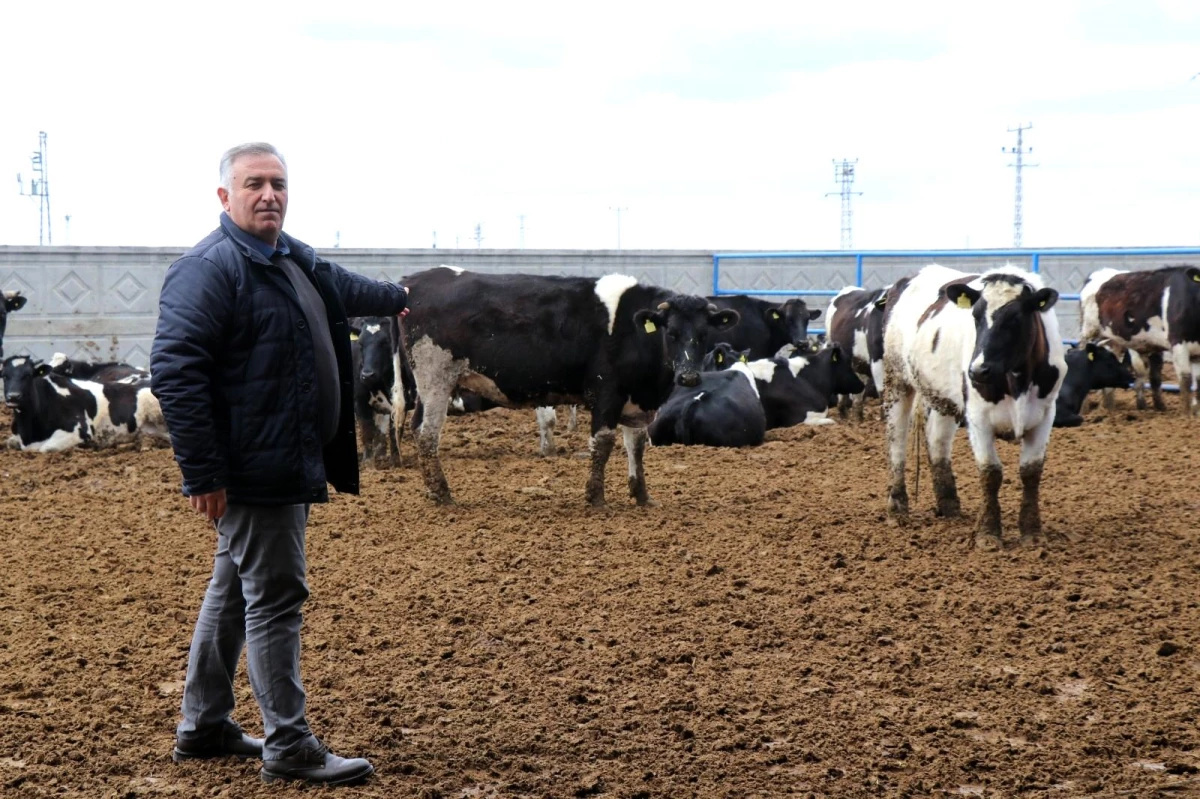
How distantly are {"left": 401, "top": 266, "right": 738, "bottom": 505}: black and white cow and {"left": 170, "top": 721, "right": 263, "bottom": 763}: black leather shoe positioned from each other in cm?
521

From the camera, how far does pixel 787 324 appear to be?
16875 mm

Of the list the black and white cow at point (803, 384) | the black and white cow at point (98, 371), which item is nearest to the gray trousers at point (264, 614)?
the black and white cow at point (803, 384)

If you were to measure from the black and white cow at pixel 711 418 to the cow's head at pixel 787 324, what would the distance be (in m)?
3.61

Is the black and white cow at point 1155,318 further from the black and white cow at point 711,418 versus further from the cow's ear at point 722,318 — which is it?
the cow's ear at point 722,318

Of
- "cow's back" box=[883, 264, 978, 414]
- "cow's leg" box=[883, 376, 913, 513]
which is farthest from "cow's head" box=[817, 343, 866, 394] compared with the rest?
"cow's leg" box=[883, 376, 913, 513]

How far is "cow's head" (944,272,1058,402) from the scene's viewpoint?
7461mm

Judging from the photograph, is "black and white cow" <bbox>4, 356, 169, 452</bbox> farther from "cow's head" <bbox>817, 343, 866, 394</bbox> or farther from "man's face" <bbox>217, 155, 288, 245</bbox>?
"man's face" <bbox>217, 155, 288, 245</bbox>

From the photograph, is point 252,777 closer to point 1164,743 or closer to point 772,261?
point 1164,743

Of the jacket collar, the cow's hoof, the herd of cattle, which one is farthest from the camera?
the herd of cattle

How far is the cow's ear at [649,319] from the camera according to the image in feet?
31.2

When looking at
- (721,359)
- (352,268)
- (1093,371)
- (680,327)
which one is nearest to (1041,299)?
(680,327)

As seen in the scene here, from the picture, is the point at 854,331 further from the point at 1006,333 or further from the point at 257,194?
the point at 257,194

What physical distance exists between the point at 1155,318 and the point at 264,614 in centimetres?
1355

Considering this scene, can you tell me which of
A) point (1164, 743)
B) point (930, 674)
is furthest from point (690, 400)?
point (1164, 743)
